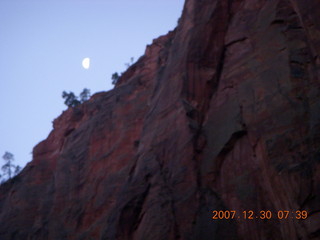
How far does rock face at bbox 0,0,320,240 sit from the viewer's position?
55.0 feet

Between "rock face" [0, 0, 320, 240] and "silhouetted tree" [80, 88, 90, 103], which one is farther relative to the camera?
"silhouetted tree" [80, 88, 90, 103]

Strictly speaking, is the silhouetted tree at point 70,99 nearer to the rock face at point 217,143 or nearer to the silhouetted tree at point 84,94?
the silhouetted tree at point 84,94

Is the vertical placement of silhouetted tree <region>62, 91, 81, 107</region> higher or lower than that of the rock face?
higher

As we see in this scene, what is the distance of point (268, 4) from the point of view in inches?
936

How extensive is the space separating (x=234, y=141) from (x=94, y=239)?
507 inches

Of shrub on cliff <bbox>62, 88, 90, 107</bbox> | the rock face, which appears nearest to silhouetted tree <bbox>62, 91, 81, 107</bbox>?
shrub on cliff <bbox>62, 88, 90, 107</bbox>

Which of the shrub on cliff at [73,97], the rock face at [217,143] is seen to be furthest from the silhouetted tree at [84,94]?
the rock face at [217,143]

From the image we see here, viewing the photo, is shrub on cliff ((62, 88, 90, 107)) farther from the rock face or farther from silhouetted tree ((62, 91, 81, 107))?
the rock face

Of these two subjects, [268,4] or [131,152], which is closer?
[268,4]

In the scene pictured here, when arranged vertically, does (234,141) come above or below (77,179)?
below

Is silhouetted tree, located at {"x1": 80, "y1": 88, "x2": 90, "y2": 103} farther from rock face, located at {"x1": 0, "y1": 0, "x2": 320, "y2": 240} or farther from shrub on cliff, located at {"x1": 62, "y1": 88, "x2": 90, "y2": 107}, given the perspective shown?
rock face, located at {"x1": 0, "y1": 0, "x2": 320, "y2": 240}

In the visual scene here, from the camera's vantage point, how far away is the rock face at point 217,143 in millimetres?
16750

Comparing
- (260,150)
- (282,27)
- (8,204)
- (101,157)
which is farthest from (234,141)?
(8,204)

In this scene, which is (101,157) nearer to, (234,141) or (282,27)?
(234,141)
